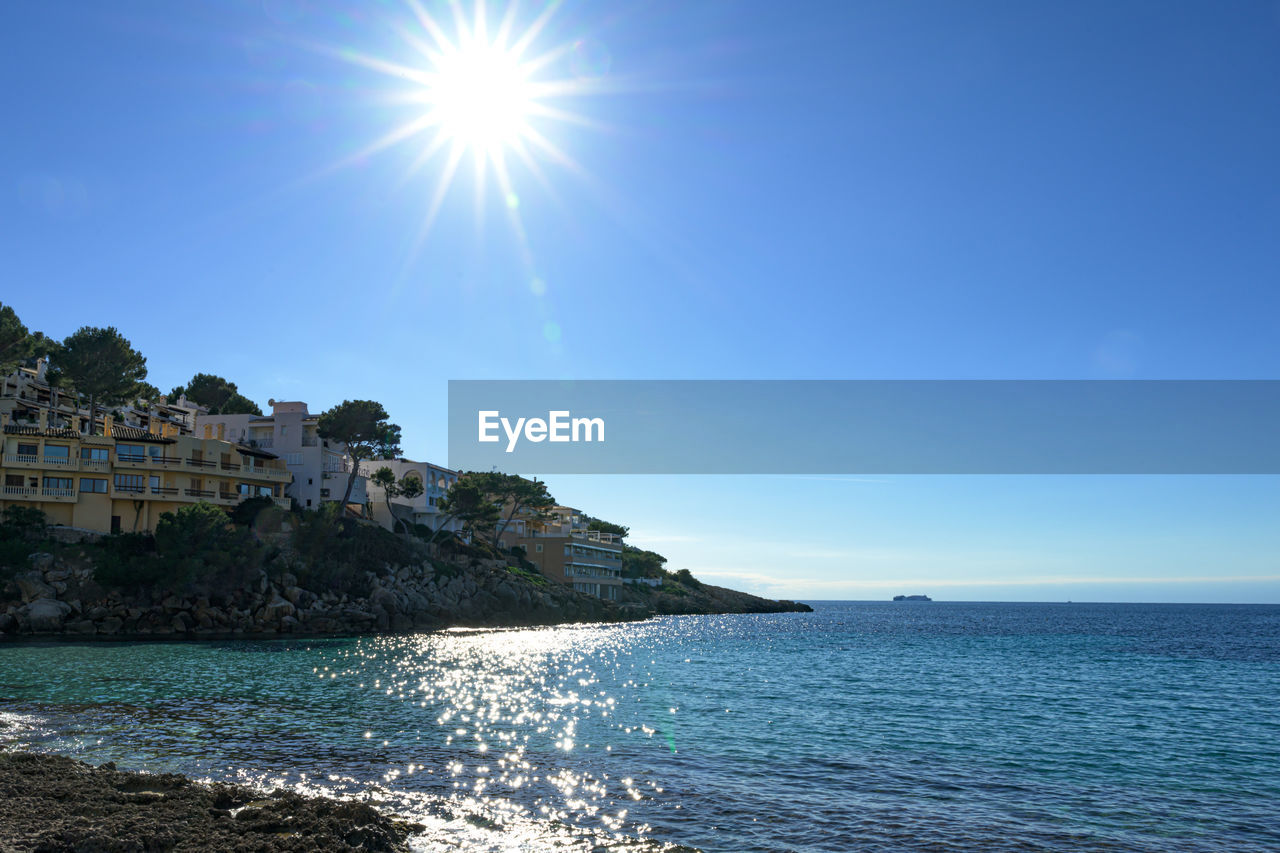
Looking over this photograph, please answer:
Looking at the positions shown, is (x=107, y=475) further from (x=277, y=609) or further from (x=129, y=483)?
(x=277, y=609)

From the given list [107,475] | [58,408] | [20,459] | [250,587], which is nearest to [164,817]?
[250,587]

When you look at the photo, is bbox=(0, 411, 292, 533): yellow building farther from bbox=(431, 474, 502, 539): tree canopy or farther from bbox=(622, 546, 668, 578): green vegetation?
bbox=(622, 546, 668, 578): green vegetation

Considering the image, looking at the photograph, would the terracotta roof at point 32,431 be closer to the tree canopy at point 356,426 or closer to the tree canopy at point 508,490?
the tree canopy at point 356,426

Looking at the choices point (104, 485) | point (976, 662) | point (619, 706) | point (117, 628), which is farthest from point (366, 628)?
point (976, 662)

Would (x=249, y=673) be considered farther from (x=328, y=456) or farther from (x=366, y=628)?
(x=328, y=456)

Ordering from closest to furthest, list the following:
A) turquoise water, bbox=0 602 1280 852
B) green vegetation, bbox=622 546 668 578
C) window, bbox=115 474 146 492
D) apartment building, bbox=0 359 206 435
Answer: turquoise water, bbox=0 602 1280 852, window, bbox=115 474 146 492, apartment building, bbox=0 359 206 435, green vegetation, bbox=622 546 668 578

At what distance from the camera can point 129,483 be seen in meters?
82.3

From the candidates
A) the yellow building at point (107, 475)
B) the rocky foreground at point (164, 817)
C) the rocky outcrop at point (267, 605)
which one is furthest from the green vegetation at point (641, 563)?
the rocky foreground at point (164, 817)

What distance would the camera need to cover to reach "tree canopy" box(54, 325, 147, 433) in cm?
8850

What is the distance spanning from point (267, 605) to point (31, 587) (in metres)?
18.9

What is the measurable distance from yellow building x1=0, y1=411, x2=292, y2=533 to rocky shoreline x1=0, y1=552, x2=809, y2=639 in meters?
8.80

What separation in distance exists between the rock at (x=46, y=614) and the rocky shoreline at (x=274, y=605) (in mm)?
75

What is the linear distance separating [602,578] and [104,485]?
81.2 metres

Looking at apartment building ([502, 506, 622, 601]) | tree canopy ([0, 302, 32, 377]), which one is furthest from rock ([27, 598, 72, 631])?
apartment building ([502, 506, 622, 601])
